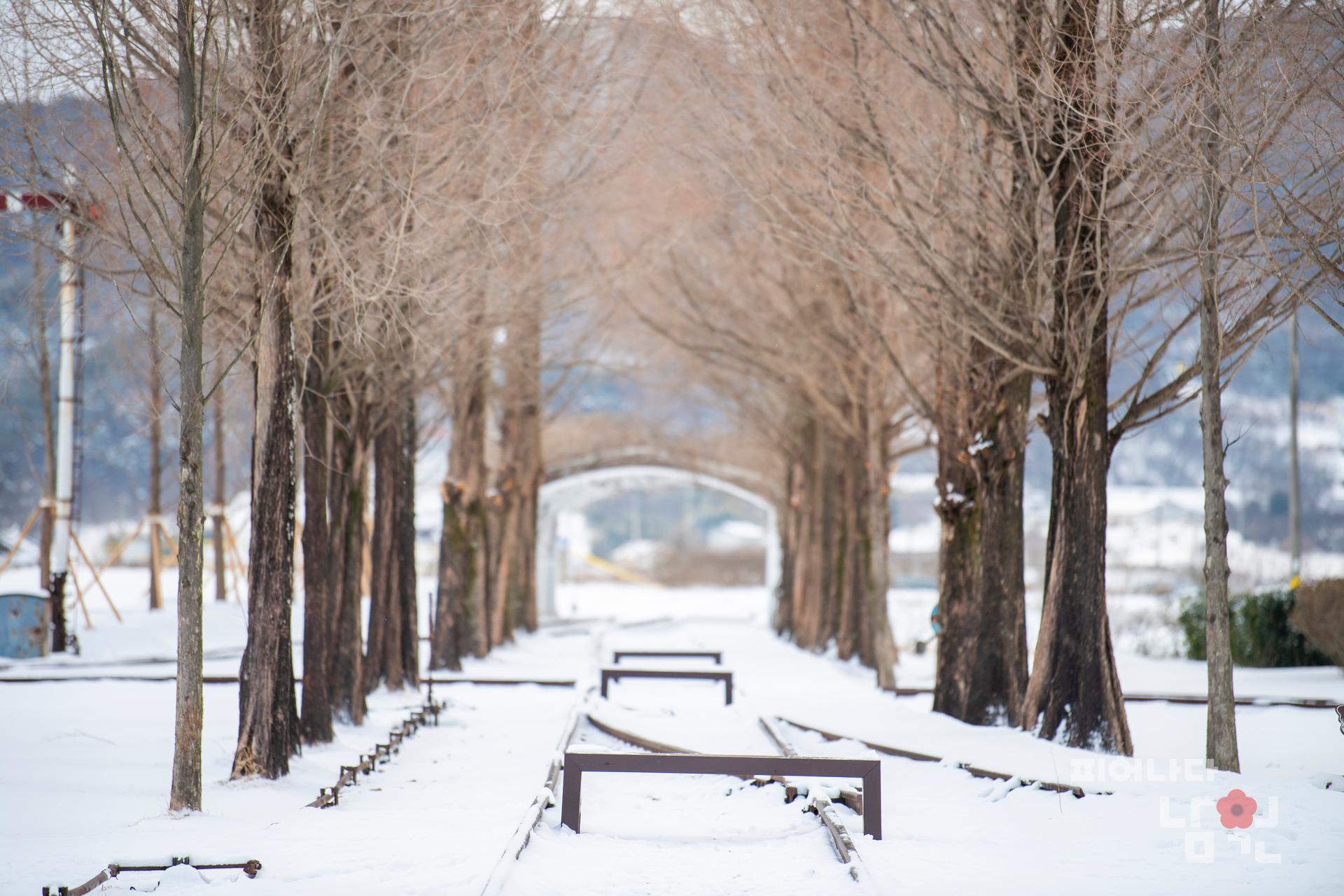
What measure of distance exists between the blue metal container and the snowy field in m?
4.17

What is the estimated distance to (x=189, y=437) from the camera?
23.8 ft

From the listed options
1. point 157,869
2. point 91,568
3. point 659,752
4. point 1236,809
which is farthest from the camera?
point 91,568

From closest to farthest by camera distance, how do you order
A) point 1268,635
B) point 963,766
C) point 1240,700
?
point 963,766 < point 1240,700 < point 1268,635

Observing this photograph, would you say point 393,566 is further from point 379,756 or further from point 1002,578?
point 1002,578

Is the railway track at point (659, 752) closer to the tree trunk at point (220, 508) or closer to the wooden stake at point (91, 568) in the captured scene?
the wooden stake at point (91, 568)

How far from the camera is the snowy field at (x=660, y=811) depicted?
226 inches

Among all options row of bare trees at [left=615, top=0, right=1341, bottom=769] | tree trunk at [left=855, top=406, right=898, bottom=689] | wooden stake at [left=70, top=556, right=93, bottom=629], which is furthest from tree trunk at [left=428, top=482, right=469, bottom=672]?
row of bare trees at [left=615, top=0, right=1341, bottom=769]

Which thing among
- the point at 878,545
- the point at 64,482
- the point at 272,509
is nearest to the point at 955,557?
the point at 878,545

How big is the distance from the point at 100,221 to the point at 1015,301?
7410 mm

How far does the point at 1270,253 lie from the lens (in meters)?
7.64

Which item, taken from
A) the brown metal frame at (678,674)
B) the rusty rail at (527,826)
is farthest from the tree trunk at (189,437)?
the brown metal frame at (678,674)

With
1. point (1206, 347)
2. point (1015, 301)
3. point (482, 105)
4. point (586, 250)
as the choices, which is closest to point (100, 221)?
point (482, 105)

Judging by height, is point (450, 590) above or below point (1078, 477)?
below

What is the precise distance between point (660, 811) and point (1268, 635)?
1477 cm
